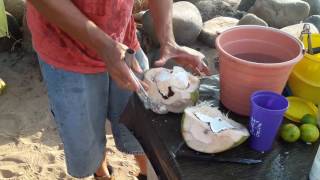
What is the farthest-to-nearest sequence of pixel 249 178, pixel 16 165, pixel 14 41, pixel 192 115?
pixel 14 41 < pixel 16 165 < pixel 192 115 < pixel 249 178

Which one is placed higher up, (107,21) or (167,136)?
(107,21)

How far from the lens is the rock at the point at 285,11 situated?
3.79 m

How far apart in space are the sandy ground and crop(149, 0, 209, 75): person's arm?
3.60ft

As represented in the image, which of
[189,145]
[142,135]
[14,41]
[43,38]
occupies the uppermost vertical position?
[43,38]

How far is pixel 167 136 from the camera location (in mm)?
1361

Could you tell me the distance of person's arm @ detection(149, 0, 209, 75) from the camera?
5.51 feet

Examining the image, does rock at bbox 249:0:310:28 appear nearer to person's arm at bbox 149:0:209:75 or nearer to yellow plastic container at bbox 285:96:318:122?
person's arm at bbox 149:0:209:75

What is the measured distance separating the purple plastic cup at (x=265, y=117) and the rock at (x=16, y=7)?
3.23 m

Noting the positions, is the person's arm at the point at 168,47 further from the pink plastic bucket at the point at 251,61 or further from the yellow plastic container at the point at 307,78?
the yellow plastic container at the point at 307,78

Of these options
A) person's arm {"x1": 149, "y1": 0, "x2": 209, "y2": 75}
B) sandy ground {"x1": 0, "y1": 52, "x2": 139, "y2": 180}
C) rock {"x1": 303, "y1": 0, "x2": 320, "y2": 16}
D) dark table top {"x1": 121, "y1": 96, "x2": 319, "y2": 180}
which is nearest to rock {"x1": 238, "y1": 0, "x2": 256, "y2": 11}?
rock {"x1": 303, "y1": 0, "x2": 320, "y2": 16}

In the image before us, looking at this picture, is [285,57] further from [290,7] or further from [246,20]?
[290,7]

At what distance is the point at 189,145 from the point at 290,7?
9.55ft

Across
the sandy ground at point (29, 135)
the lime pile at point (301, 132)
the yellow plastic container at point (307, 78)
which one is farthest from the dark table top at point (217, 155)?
the sandy ground at point (29, 135)

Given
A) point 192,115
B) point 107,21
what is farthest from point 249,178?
point 107,21
